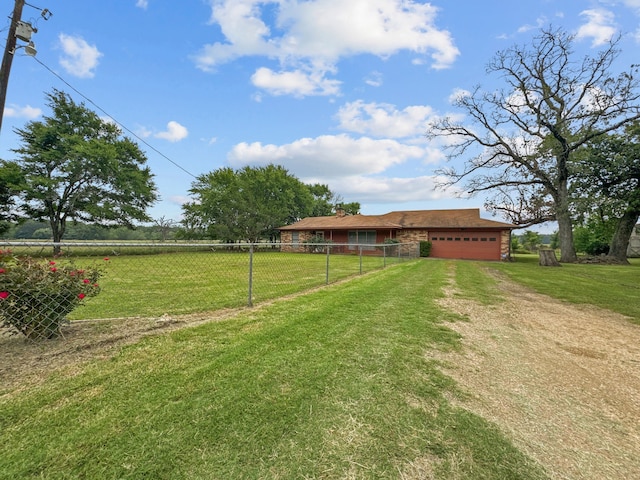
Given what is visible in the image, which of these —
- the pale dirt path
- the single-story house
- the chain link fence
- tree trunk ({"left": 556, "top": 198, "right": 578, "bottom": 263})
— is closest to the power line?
the chain link fence

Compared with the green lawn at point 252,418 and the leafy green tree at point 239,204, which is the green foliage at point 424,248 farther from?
the green lawn at point 252,418

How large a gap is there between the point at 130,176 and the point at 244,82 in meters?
14.8

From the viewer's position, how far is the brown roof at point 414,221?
20522mm

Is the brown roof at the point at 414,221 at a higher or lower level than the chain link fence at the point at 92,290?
higher

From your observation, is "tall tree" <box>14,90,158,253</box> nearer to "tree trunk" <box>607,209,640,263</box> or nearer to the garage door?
the garage door

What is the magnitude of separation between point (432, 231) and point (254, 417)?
71.3 feet

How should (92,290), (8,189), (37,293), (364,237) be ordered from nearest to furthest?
1. (37,293)
2. (92,290)
3. (8,189)
4. (364,237)

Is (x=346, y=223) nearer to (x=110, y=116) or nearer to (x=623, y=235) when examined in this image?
(x=110, y=116)

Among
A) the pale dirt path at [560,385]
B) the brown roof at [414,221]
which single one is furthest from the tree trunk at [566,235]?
the pale dirt path at [560,385]

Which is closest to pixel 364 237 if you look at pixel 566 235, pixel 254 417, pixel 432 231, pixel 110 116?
pixel 432 231

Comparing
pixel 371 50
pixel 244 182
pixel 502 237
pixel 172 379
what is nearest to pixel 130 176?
pixel 244 182

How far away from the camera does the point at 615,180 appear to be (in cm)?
1788

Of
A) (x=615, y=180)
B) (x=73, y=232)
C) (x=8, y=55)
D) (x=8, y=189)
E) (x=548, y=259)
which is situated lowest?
(x=548, y=259)

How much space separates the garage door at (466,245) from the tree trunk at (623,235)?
7151 mm
